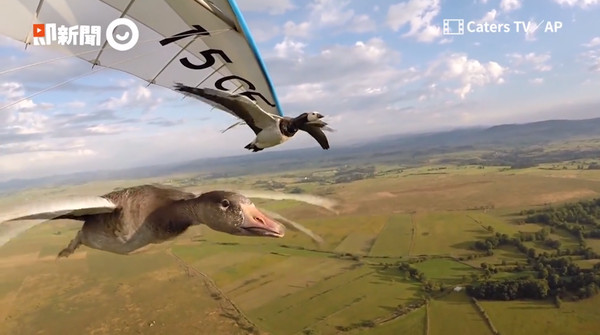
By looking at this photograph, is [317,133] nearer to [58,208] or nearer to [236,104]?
[236,104]

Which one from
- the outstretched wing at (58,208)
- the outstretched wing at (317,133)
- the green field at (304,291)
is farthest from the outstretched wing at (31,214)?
the green field at (304,291)

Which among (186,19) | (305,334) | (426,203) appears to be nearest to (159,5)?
(186,19)

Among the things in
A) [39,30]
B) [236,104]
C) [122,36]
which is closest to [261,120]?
[236,104]

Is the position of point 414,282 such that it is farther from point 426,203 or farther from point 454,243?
point 426,203

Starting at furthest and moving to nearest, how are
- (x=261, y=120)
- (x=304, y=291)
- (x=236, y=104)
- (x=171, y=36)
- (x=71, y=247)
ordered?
(x=304, y=291) < (x=171, y=36) < (x=261, y=120) < (x=236, y=104) < (x=71, y=247)

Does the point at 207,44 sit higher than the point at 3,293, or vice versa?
the point at 207,44

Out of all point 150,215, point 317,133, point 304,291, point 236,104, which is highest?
point 236,104

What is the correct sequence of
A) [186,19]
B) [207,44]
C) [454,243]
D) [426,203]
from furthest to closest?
[426,203]
[454,243]
[207,44]
[186,19]
